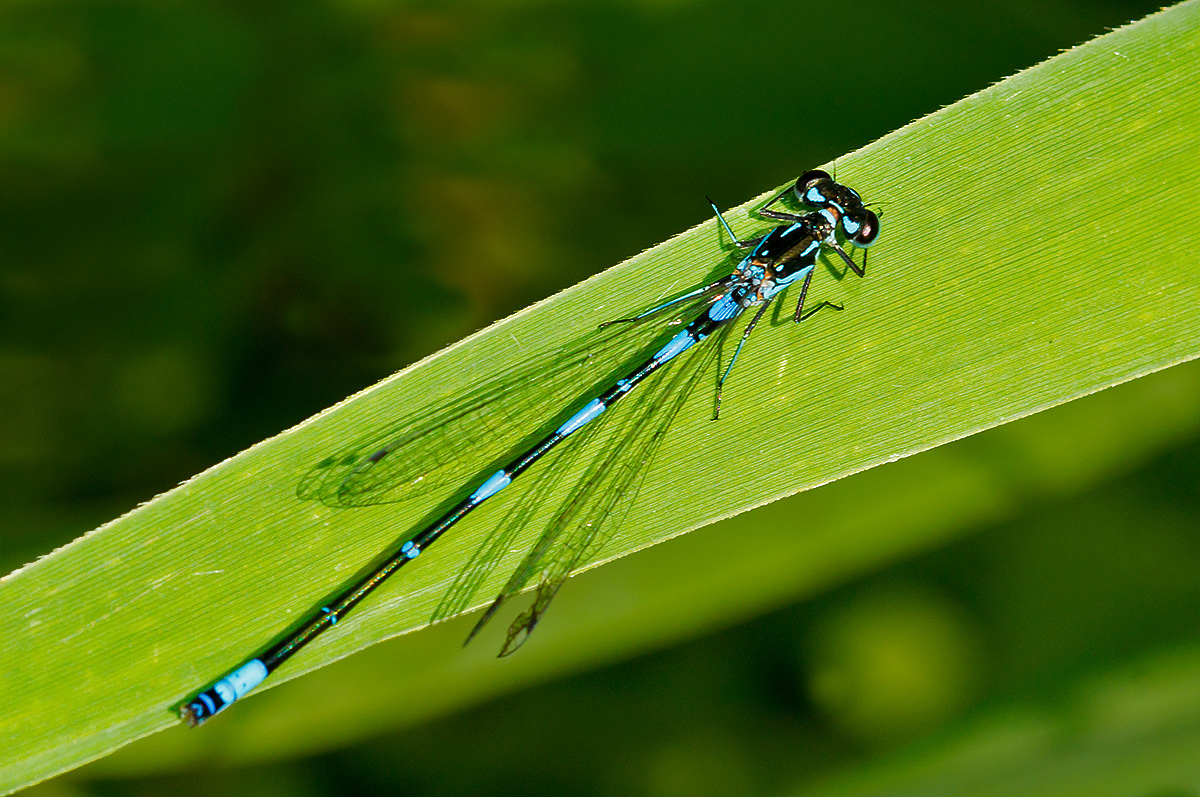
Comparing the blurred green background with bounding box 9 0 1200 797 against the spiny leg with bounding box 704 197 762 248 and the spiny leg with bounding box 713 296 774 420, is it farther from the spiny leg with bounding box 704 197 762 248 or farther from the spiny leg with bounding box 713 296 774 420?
the spiny leg with bounding box 713 296 774 420

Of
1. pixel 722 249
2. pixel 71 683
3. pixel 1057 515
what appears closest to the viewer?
pixel 71 683

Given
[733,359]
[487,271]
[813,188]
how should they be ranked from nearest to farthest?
[733,359] → [813,188] → [487,271]

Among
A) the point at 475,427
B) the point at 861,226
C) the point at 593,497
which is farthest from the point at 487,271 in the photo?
the point at 861,226

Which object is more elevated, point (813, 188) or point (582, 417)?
point (813, 188)

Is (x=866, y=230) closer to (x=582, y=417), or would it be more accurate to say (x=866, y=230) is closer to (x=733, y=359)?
(x=733, y=359)

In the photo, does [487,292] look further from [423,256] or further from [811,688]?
[811,688]

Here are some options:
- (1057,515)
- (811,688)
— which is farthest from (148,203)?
(1057,515)

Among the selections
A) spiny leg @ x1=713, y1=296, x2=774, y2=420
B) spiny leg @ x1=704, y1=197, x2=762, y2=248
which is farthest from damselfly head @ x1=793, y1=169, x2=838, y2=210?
spiny leg @ x1=713, y1=296, x2=774, y2=420
